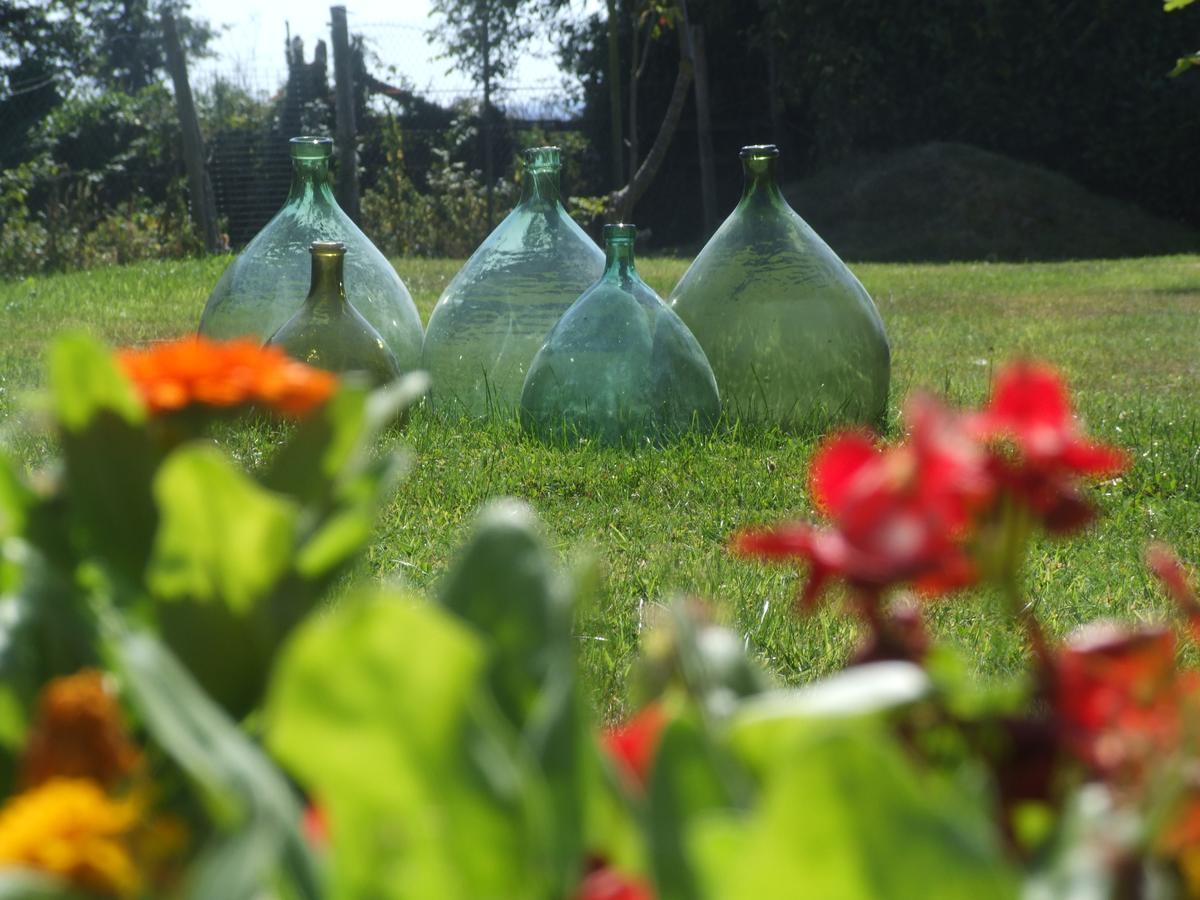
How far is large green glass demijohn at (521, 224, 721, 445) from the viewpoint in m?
3.48

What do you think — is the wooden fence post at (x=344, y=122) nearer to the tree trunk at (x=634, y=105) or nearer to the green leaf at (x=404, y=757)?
the tree trunk at (x=634, y=105)

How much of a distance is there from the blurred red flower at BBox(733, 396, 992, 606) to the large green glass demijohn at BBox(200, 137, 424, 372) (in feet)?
12.3

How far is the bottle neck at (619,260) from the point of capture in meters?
3.50

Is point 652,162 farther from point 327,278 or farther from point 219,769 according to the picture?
point 219,769

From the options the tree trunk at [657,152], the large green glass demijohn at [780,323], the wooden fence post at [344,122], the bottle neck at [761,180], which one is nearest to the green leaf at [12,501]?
the large green glass demijohn at [780,323]

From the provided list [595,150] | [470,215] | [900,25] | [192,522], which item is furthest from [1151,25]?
[192,522]

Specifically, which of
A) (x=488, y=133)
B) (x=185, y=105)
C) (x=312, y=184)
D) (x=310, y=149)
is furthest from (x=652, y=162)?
(x=488, y=133)

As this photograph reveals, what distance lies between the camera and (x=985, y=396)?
4.28 meters

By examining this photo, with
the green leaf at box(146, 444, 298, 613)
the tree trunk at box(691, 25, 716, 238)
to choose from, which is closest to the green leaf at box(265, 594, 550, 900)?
the green leaf at box(146, 444, 298, 613)

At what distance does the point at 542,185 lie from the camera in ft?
13.1

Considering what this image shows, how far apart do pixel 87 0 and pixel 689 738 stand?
67.8ft

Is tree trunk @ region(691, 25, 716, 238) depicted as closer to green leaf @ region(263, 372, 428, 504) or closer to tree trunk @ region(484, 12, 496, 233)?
tree trunk @ region(484, 12, 496, 233)

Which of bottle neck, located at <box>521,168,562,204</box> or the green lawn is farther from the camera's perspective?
bottle neck, located at <box>521,168,562,204</box>

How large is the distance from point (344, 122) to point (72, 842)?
32.8 ft
